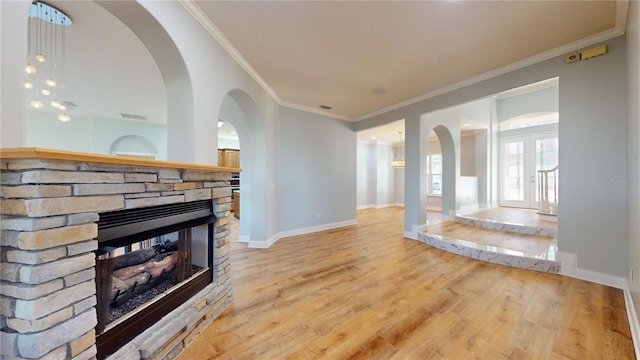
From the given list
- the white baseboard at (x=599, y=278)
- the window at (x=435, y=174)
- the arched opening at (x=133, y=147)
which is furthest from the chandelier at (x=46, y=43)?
the window at (x=435, y=174)

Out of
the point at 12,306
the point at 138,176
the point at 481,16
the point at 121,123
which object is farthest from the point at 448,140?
the point at 121,123

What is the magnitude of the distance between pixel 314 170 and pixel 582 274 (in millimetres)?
4396

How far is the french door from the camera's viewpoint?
6473 millimetres

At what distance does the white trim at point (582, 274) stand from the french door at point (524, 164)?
4.75 metres

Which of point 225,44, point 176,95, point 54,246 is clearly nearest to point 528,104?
point 225,44

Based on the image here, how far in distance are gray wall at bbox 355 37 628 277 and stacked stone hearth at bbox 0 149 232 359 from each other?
437 centimetres

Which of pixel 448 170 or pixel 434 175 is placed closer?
pixel 448 170

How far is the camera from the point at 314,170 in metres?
5.37

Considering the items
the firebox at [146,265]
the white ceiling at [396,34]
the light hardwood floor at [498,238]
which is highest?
the white ceiling at [396,34]

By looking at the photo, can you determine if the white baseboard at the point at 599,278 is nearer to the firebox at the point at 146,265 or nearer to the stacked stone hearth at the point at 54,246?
the firebox at the point at 146,265

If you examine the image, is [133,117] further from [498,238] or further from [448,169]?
[498,238]

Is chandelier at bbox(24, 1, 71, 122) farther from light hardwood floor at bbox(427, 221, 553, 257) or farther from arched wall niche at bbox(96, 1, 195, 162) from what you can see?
light hardwood floor at bbox(427, 221, 553, 257)

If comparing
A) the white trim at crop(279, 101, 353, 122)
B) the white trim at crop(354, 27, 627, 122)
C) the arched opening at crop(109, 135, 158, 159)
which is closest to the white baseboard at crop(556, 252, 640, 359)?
the white trim at crop(354, 27, 627, 122)

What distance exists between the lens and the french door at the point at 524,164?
6.47 metres
